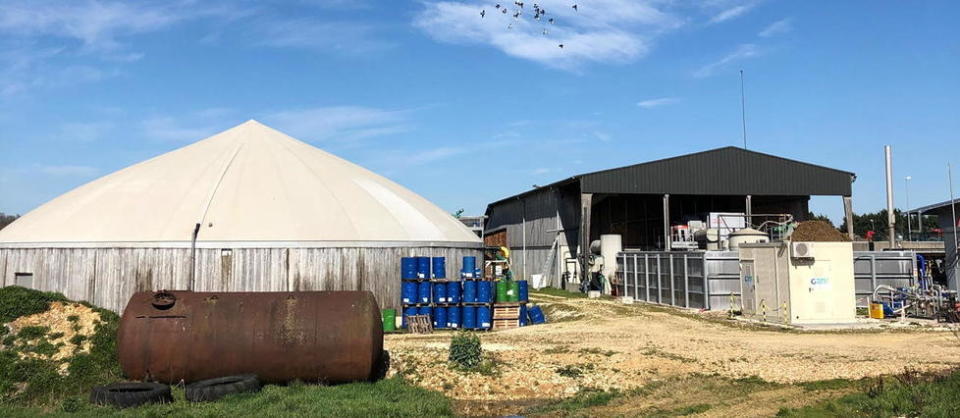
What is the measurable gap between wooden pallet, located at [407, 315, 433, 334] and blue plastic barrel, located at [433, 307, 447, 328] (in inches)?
20.6

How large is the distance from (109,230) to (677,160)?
32322mm

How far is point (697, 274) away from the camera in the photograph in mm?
31781

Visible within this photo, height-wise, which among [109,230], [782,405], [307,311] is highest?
[109,230]

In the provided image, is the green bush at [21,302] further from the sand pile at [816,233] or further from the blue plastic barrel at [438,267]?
the sand pile at [816,233]

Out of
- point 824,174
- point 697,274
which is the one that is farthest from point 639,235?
point 697,274

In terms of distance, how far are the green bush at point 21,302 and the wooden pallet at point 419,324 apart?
36.0 feet

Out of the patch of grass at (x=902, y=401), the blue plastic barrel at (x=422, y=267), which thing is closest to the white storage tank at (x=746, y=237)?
the blue plastic barrel at (x=422, y=267)

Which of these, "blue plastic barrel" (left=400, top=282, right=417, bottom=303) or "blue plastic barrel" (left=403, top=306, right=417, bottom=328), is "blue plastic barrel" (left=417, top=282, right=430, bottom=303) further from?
"blue plastic barrel" (left=403, top=306, right=417, bottom=328)

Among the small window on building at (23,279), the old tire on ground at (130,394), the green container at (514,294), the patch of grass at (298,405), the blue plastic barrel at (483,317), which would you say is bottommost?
the patch of grass at (298,405)

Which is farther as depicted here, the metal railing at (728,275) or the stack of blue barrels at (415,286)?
the metal railing at (728,275)

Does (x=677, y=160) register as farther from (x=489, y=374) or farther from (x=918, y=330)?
(x=489, y=374)

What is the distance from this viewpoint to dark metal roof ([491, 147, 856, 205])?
43.3 metres

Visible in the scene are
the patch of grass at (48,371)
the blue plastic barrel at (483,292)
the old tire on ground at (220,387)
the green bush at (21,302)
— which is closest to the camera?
the old tire on ground at (220,387)

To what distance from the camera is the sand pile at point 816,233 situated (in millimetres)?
25589
